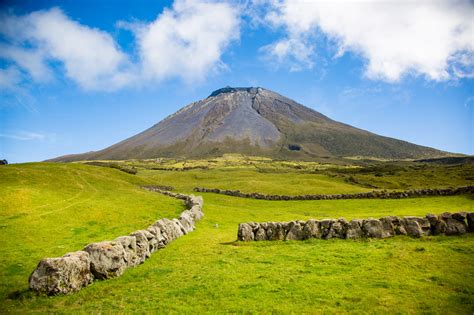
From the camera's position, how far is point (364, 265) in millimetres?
16484

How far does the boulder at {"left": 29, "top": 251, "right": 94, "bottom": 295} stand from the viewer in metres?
15.0

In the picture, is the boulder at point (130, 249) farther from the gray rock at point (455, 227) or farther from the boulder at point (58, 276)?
the gray rock at point (455, 227)

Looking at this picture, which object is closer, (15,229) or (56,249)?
(56,249)

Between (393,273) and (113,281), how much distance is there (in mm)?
13038

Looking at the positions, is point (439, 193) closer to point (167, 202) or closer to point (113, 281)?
point (167, 202)

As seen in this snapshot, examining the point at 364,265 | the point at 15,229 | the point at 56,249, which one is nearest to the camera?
the point at 364,265

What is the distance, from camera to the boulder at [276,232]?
2427cm

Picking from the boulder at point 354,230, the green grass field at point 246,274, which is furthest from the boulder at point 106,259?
the boulder at point 354,230

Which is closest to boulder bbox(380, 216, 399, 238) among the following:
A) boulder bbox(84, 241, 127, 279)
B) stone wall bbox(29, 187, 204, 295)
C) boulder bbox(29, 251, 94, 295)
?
stone wall bbox(29, 187, 204, 295)

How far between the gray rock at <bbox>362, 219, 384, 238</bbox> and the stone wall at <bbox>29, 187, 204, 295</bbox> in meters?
13.9

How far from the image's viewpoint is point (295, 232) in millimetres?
23859

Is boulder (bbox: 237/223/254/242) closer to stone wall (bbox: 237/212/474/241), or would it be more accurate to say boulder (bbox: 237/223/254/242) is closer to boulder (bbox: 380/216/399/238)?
stone wall (bbox: 237/212/474/241)

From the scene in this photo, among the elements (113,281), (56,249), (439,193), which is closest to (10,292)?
(113,281)

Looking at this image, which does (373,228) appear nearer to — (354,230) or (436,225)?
(354,230)
